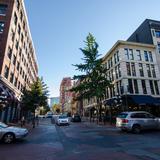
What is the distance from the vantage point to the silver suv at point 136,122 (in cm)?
1437

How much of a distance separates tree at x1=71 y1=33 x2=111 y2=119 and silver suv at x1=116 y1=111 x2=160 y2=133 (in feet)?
42.2

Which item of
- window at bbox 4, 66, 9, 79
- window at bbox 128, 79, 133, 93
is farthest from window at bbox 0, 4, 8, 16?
window at bbox 128, 79, 133, 93

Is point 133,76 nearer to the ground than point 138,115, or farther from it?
farther from it

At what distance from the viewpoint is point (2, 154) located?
745cm

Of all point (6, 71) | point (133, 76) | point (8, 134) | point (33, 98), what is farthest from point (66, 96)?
point (8, 134)

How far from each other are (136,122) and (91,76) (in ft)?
53.5

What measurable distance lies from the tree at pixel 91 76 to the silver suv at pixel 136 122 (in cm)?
1285

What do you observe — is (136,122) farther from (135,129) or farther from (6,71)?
(6,71)

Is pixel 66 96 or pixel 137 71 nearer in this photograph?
pixel 137 71

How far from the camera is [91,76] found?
29.8m

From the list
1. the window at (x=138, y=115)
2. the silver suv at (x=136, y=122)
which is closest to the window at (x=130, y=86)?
the silver suv at (x=136, y=122)

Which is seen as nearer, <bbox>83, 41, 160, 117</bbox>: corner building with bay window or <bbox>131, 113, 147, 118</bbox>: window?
<bbox>131, 113, 147, 118</bbox>: window

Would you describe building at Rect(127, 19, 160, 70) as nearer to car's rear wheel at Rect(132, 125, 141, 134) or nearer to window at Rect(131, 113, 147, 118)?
window at Rect(131, 113, 147, 118)

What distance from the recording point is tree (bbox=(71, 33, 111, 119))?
28766mm
